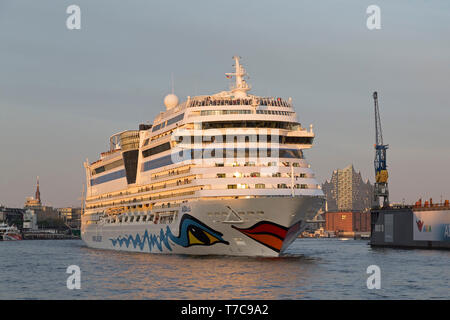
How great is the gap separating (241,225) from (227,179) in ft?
15.5

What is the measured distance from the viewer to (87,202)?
101m

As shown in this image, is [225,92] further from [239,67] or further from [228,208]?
[228,208]

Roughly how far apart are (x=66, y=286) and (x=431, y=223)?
74.2 m

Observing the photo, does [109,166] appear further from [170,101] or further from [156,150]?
[156,150]

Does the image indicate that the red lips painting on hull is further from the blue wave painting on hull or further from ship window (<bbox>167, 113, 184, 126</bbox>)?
ship window (<bbox>167, 113, 184, 126</bbox>)

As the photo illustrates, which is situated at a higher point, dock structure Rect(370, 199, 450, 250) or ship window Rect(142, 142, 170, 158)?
ship window Rect(142, 142, 170, 158)

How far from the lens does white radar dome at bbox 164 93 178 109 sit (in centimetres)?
8030

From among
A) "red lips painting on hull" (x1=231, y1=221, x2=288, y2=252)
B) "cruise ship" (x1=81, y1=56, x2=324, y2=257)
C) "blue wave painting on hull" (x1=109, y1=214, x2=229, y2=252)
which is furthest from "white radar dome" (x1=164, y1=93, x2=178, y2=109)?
"red lips painting on hull" (x1=231, y1=221, x2=288, y2=252)

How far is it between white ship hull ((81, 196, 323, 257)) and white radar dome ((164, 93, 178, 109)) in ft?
70.9

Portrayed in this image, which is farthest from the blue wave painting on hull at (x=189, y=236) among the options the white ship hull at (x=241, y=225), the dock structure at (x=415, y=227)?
the dock structure at (x=415, y=227)

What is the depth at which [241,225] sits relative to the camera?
2196 inches

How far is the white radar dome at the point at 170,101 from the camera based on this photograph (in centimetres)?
8030

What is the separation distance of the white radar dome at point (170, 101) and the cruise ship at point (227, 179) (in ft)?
21.1
